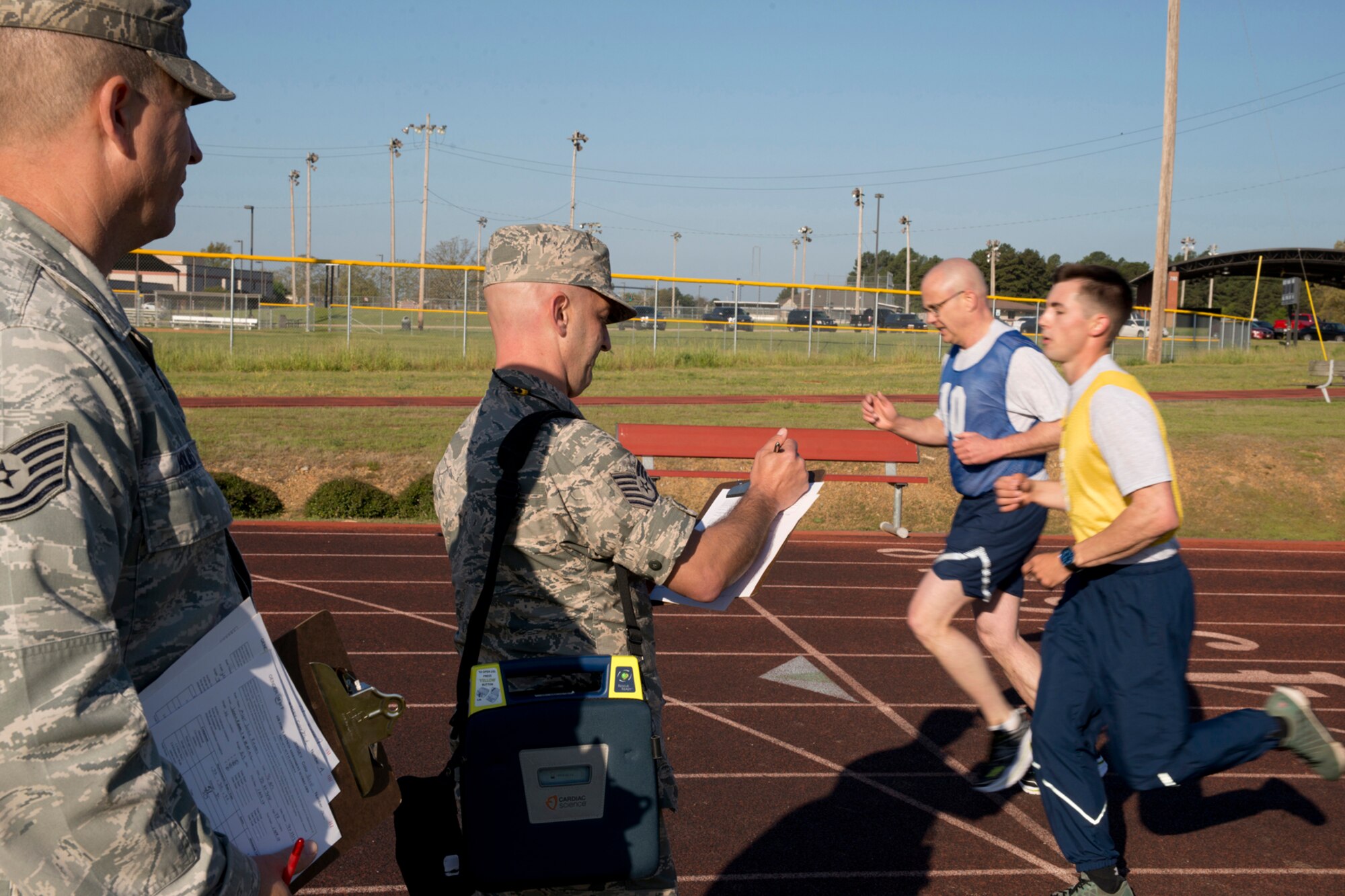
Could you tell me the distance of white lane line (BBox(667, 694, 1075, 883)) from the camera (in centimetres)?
457

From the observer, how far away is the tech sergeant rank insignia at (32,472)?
1251mm

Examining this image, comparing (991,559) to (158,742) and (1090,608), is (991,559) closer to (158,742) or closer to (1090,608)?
(1090,608)

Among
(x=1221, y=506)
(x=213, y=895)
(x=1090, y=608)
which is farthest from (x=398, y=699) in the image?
(x=1221, y=506)

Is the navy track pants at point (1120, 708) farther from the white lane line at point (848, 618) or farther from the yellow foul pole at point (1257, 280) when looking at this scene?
the yellow foul pole at point (1257, 280)

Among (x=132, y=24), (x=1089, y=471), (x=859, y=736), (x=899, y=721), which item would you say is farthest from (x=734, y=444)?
(x=132, y=24)

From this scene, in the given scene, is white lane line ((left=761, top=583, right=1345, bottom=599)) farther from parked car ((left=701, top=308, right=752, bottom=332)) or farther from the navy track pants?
parked car ((left=701, top=308, right=752, bottom=332))

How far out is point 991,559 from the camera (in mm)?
5148

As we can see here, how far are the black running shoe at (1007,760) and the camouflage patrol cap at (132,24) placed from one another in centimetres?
446

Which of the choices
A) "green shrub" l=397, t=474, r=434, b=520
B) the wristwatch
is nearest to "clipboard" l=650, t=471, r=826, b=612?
the wristwatch

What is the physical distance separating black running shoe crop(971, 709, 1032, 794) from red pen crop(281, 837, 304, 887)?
4090mm

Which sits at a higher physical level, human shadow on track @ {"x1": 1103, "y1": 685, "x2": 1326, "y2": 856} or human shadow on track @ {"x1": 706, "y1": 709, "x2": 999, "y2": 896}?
human shadow on track @ {"x1": 1103, "y1": 685, "x2": 1326, "y2": 856}

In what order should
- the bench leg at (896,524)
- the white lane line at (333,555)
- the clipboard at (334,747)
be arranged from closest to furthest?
the clipboard at (334,747) → the white lane line at (333,555) → the bench leg at (896,524)

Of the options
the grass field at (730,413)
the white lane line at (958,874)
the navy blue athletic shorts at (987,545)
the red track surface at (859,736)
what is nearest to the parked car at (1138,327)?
the grass field at (730,413)

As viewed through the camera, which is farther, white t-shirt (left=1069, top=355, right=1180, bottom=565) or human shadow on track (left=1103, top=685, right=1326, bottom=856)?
human shadow on track (left=1103, top=685, right=1326, bottom=856)
